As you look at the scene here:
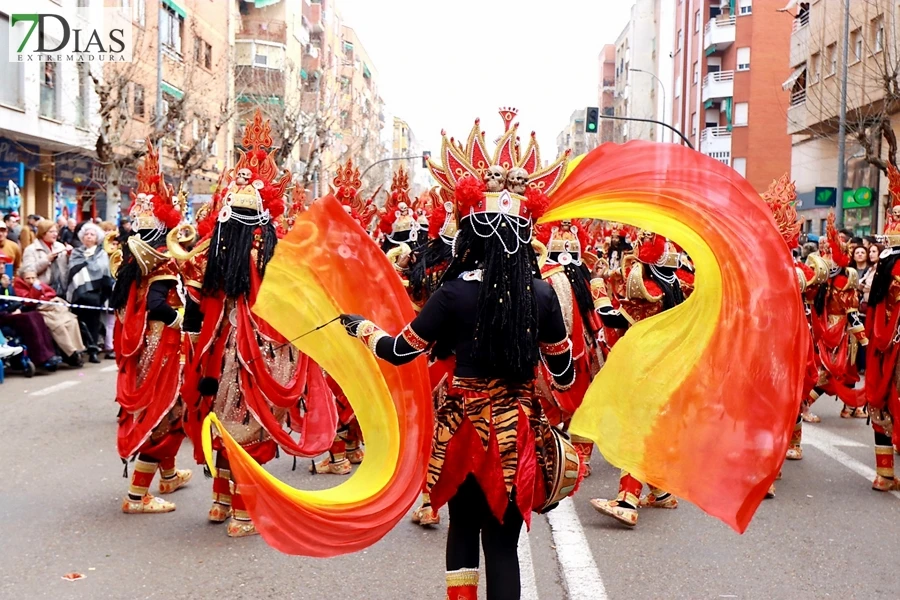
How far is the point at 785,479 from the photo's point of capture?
7980 millimetres

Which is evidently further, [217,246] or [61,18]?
[61,18]

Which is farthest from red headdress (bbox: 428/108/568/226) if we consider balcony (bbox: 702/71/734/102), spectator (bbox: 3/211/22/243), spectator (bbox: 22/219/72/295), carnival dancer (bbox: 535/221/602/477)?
balcony (bbox: 702/71/734/102)

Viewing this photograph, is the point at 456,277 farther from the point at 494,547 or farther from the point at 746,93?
the point at 746,93

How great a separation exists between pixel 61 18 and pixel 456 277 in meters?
23.5

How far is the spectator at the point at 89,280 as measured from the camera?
573 inches

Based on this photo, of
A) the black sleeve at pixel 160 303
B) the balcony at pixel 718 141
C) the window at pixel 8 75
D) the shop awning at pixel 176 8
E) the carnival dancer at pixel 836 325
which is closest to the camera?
the black sleeve at pixel 160 303

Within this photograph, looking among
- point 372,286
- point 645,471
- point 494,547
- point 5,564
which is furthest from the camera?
point 5,564

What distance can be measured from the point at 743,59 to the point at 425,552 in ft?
158

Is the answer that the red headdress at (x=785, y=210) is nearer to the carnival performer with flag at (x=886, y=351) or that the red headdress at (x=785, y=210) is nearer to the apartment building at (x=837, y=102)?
the carnival performer with flag at (x=886, y=351)

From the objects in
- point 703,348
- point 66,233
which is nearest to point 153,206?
point 703,348

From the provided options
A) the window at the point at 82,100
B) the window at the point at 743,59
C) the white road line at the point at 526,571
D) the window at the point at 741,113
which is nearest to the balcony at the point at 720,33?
the window at the point at 743,59

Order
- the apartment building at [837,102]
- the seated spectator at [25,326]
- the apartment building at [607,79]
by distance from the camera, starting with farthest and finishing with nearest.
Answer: the apartment building at [607,79], the apartment building at [837,102], the seated spectator at [25,326]

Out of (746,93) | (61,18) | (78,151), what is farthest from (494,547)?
(746,93)

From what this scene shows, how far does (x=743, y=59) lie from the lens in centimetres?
4975
